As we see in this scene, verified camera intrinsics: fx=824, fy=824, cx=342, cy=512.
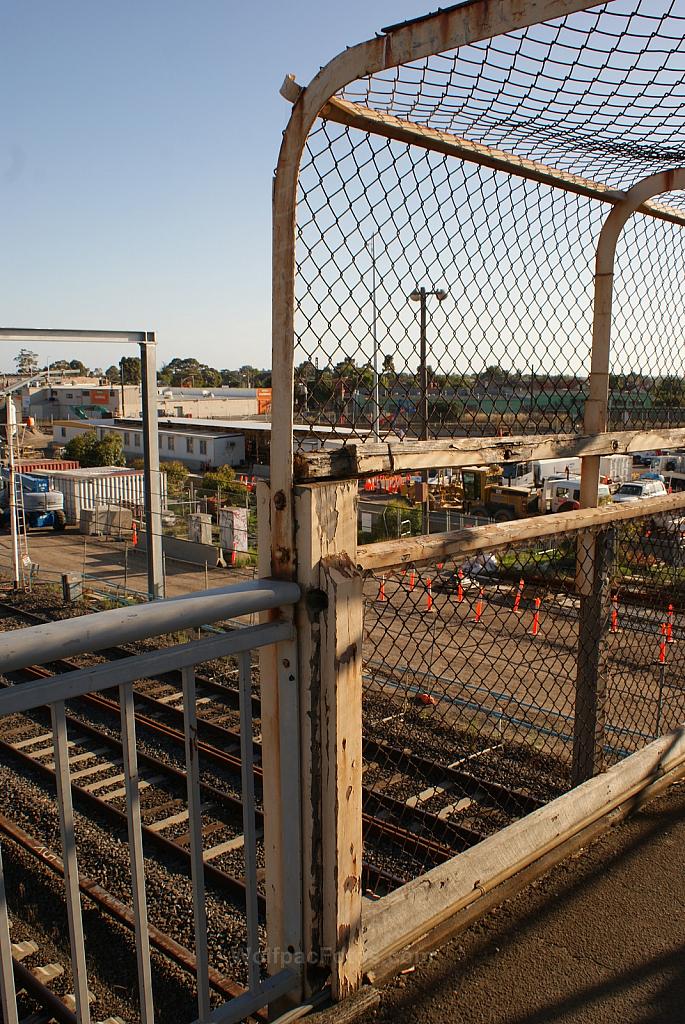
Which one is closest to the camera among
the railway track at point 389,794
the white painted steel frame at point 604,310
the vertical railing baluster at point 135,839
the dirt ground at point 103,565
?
the vertical railing baluster at point 135,839

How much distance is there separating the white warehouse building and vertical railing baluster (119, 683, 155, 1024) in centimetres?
3820

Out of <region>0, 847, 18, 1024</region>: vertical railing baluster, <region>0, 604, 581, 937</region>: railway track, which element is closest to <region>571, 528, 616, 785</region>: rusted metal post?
<region>0, 847, 18, 1024</region>: vertical railing baluster

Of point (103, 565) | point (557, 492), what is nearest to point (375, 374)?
point (557, 492)

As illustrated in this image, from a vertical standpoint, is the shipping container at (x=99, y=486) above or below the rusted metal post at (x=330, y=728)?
below

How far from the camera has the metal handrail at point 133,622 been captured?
61.4 inches

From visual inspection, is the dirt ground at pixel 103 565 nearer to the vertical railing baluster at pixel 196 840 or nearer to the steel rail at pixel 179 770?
the steel rail at pixel 179 770

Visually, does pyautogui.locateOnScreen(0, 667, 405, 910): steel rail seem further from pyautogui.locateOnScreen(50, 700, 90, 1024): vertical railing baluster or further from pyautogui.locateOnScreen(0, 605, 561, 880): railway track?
pyautogui.locateOnScreen(50, 700, 90, 1024): vertical railing baluster

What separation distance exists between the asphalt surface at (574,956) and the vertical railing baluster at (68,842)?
30.6 inches

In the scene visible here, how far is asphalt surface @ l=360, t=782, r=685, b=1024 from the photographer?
2.19 m

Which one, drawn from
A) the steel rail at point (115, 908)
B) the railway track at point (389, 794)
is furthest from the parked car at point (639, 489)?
the steel rail at point (115, 908)

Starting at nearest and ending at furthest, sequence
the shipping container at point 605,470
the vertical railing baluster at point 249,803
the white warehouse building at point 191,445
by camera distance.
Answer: the vertical railing baluster at point 249,803
the shipping container at point 605,470
the white warehouse building at point 191,445

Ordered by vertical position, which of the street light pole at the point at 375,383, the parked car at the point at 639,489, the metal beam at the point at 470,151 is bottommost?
the parked car at the point at 639,489

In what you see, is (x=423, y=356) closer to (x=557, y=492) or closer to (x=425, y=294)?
(x=425, y=294)

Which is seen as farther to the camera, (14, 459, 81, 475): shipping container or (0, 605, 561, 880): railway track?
(14, 459, 81, 475): shipping container
